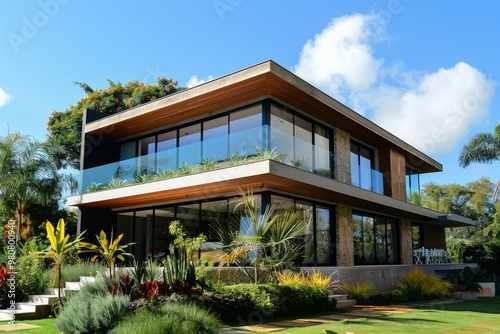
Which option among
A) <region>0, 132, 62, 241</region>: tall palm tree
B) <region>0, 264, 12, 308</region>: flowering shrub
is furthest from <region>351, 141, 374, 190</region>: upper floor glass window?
<region>0, 132, 62, 241</region>: tall palm tree

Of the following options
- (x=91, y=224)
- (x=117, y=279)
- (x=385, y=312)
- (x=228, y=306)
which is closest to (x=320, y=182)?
(x=385, y=312)

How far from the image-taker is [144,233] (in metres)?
19.4

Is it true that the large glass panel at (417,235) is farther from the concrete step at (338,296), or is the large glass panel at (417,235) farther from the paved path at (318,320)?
the paved path at (318,320)

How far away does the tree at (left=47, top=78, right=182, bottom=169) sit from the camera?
93.2ft

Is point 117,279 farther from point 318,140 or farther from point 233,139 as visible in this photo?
point 318,140

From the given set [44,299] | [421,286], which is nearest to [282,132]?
[44,299]

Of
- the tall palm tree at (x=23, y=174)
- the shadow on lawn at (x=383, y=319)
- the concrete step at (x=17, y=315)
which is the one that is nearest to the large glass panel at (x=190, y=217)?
the concrete step at (x=17, y=315)

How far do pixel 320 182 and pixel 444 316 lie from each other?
17.6 feet


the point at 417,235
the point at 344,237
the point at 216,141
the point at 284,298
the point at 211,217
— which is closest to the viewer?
the point at 284,298

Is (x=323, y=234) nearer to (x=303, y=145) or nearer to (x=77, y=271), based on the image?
(x=303, y=145)

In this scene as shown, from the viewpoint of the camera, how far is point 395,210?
2178 centimetres

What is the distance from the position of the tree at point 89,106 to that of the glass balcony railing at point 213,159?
1032 cm

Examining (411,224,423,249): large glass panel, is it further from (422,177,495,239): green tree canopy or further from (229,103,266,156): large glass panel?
(422,177,495,239): green tree canopy

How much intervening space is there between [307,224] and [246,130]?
4.35m
